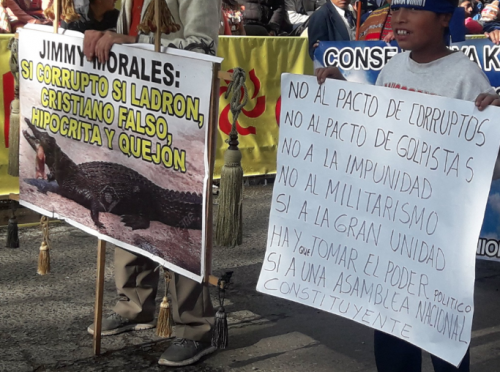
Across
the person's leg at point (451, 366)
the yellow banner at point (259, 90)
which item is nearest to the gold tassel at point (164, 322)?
the person's leg at point (451, 366)

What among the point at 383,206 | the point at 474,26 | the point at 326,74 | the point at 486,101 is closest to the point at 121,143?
the point at 326,74

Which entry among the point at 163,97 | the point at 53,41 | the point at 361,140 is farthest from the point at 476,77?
the point at 53,41

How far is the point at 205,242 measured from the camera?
11.6 ft

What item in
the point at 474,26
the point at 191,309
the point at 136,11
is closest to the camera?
the point at 191,309

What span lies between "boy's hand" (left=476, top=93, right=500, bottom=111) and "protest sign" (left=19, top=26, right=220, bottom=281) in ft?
3.71

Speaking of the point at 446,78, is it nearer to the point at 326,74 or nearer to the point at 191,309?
the point at 326,74

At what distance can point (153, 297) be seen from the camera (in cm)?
447

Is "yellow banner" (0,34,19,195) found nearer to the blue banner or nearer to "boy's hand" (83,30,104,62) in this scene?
the blue banner

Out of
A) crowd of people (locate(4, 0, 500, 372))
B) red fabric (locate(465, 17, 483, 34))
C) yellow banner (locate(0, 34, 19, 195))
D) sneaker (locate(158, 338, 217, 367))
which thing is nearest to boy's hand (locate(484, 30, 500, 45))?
crowd of people (locate(4, 0, 500, 372))

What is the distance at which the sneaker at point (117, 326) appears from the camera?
4.46 m

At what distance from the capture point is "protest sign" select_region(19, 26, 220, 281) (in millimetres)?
3496

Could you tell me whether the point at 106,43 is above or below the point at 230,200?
above

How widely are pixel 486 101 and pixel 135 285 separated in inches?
93.9

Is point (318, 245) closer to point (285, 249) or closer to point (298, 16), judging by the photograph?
point (285, 249)
